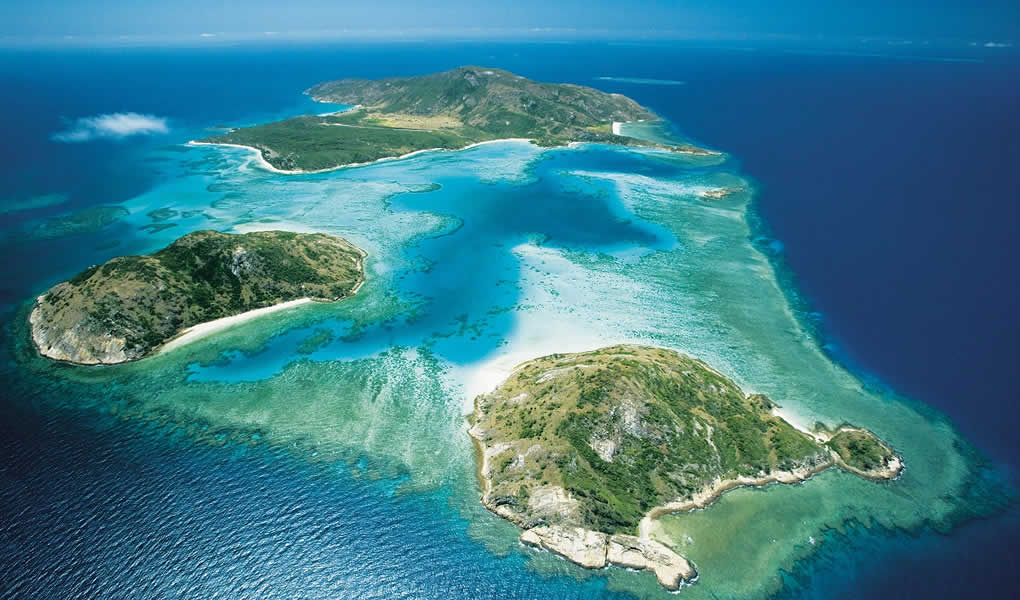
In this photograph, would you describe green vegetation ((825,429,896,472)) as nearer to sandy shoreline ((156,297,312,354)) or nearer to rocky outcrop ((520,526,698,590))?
rocky outcrop ((520,526,698,590))

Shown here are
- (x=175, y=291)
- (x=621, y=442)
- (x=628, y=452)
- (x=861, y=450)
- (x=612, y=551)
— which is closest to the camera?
(x=612, y=551)

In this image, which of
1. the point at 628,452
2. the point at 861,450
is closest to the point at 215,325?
the point at 628,452

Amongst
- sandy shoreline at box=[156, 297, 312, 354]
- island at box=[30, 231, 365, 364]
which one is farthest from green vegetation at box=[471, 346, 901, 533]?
island at box=[30, 231, 365, 364]

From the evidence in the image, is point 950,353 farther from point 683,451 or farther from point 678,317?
point 683,451

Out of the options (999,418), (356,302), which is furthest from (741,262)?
(356,302)

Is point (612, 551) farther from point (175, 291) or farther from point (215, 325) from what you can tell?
point (175, 291)

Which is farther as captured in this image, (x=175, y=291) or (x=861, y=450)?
(x=175, y=291)

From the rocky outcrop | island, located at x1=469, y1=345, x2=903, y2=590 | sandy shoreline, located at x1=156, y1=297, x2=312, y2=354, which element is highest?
island, located at x1=469, y1=345, x2=903, y2=590
